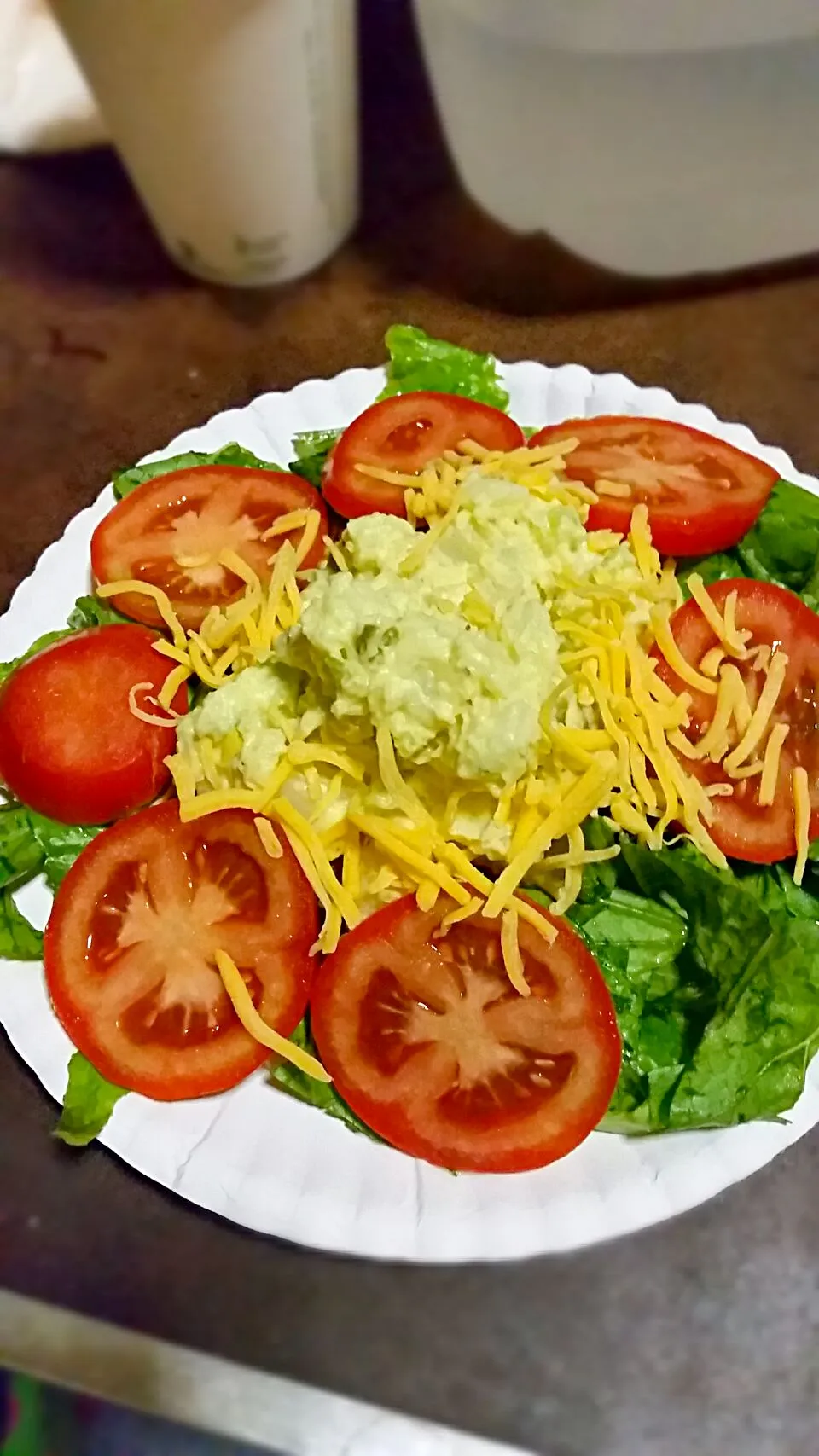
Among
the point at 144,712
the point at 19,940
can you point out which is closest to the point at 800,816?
the point at 144,712

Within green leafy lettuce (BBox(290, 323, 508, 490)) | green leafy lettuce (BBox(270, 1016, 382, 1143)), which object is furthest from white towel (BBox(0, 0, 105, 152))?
green leafy lettuce (BBox(270, 1016, 382, 1143))

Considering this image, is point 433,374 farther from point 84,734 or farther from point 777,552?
point 84,734

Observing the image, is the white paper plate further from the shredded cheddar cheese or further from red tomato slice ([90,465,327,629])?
red tomato slice ([90,465,327,629])

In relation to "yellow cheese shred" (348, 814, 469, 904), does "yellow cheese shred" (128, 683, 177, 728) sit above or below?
above

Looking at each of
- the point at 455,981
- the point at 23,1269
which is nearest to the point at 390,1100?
the point at 455,981

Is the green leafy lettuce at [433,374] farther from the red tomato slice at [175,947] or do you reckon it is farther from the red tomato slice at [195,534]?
the red tomato slice at [175,947]

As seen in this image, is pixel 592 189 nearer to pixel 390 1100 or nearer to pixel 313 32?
pixel 313 32

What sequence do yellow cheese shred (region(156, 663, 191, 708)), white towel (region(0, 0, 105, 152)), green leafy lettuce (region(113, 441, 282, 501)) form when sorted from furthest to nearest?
white towel (region(0, 0, 105, 152)) < green leafy lettuce (region(113, 441, 282, 501)) < yellow cheese shred (region(156, 663, 191, 708))
